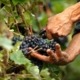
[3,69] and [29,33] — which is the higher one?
[29,33]

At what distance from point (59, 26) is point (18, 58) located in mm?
228

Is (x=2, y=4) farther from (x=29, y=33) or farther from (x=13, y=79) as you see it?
(x=13, y=79)

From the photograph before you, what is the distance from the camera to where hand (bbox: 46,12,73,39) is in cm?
125

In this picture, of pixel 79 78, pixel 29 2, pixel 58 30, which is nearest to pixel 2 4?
pixel 29 2

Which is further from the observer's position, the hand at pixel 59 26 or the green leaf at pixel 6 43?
the hand at pixel 59 26

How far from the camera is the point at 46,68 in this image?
1.24 m

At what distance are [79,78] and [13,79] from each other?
1456 millimetres

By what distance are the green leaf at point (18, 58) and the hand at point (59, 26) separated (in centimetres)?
17

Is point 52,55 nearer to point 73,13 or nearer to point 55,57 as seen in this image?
point 55,57

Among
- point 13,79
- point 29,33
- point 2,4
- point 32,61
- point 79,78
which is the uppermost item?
point 79,78

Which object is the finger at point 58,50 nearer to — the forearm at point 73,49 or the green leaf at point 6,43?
the forearm at point 73,49

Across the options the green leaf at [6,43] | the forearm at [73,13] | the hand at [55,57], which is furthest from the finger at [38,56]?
the green leaf at [6,43]

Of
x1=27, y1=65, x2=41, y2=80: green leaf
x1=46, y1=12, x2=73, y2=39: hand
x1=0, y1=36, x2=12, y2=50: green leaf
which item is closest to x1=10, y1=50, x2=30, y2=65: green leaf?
x1=27, y1=65, x2=41, y2=80: green leaf

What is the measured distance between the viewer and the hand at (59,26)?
1.25m
